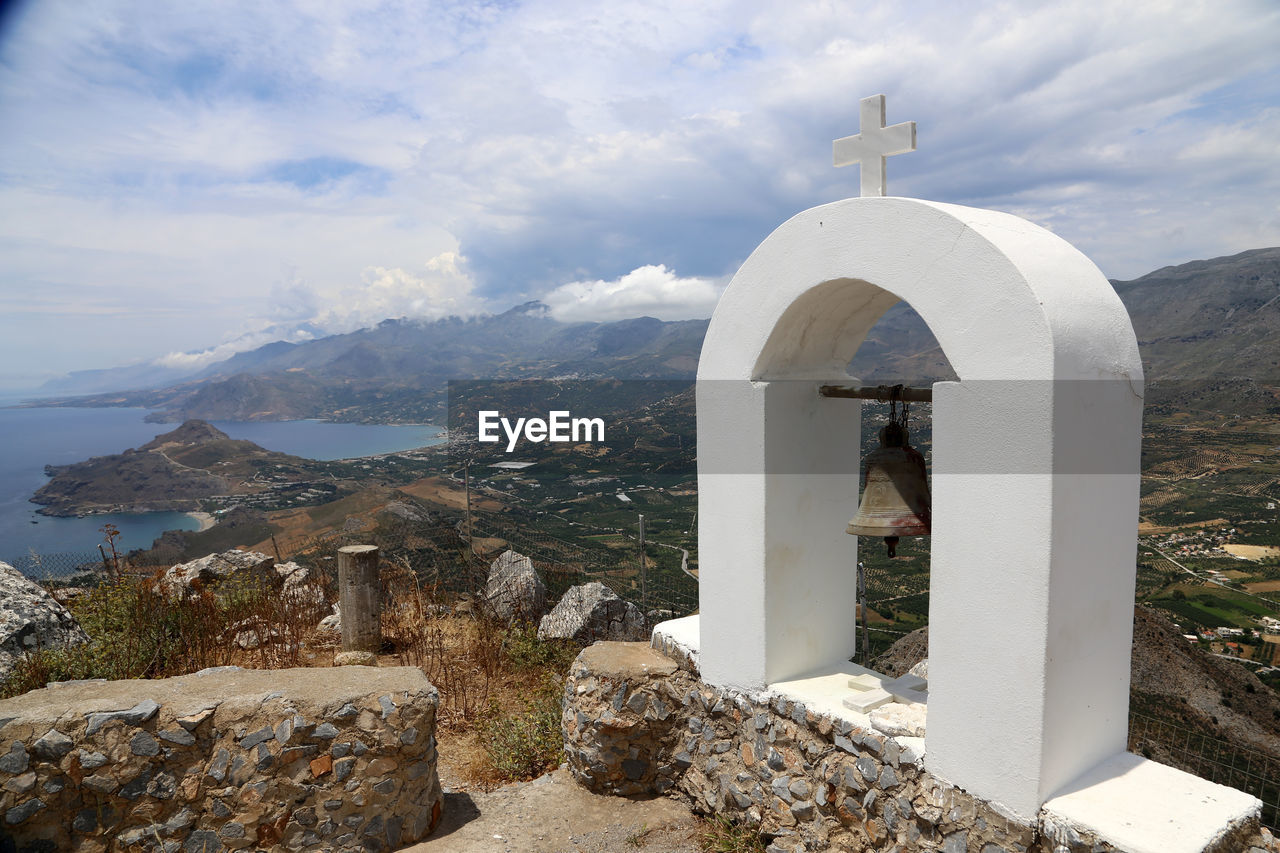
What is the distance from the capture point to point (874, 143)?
142 inches

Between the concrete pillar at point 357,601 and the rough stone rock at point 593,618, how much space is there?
217cm

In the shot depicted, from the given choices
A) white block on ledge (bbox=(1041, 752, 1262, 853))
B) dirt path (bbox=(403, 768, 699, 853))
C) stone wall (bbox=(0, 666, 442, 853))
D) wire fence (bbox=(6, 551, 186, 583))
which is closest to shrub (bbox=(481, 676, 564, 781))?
dirt path (bbox=(403, 768, 699, 853))

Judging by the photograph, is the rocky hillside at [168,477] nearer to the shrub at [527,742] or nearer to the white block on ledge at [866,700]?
the shrub at [527,742]

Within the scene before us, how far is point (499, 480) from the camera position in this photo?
51.8 ft

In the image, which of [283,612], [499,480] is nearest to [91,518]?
[499,480]

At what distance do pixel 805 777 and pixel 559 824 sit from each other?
1.95 metres

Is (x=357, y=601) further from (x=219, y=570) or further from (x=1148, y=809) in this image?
(x=1148, y=809)

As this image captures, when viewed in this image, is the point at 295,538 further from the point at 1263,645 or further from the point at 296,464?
the point at 296,464

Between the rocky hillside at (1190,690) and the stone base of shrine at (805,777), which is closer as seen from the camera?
the stone base of shrine at (805,777)

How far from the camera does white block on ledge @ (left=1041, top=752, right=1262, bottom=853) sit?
2533mm

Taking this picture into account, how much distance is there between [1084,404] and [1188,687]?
527cm
